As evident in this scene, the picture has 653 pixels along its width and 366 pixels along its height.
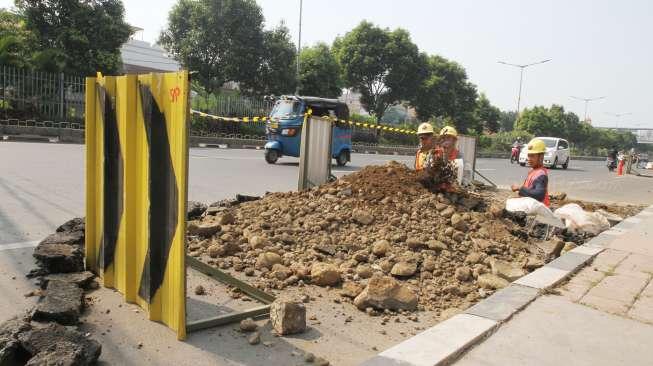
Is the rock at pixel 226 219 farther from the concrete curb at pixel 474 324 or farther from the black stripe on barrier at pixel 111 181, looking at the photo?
the concrete curb at pixel 474 324

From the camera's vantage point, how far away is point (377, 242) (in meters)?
4.93

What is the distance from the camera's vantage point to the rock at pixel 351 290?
12.8 feet

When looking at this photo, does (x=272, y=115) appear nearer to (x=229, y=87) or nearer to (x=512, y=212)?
→ (x=512, y=212)

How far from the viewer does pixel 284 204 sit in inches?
237

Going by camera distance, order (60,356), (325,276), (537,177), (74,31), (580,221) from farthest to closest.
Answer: (74,31) < (580,221) < (537,177) < (325,276) < (60,356)

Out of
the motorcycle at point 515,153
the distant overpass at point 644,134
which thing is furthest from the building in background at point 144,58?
the distant overpass at point 644,134

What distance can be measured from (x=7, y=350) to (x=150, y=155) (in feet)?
3.85

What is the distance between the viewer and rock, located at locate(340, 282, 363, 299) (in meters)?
3.91

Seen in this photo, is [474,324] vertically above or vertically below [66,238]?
below

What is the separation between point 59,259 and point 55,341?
1.42 meters

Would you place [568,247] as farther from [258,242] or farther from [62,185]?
[62,185]

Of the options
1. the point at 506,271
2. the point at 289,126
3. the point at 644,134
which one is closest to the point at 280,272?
the point at 506,271

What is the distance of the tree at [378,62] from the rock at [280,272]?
31602mm

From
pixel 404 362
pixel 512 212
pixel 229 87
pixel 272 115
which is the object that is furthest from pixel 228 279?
pixel 229 87
